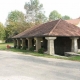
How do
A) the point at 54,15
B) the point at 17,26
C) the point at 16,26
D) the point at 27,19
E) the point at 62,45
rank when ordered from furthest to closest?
the point at 54,15 < the point at 27,19 < the point at 16,26 < the point at 17,26 < the point at 62,45

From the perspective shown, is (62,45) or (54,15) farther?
(54,15)

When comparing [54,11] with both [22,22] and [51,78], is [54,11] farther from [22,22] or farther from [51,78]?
[51,78]

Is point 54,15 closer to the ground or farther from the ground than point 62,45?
farther from the ground

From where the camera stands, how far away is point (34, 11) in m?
69.8

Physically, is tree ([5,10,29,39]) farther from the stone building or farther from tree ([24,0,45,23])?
the stone building

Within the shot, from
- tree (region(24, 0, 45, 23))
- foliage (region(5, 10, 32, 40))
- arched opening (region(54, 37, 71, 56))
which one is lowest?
arched opening (region(54, 37, 71, 56))

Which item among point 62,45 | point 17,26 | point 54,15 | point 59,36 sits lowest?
point 62,45

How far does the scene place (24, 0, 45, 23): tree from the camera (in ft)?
223

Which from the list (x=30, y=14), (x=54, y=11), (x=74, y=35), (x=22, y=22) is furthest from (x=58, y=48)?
(x=54, y=11)

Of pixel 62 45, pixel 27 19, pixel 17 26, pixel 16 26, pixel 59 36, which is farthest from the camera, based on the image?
pixel 27 19

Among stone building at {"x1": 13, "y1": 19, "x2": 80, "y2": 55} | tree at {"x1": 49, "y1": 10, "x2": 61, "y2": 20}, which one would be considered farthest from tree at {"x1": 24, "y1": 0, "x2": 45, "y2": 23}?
stone building at {"x1": 13, "y1": 19, "x2": 80, "y2": 55}

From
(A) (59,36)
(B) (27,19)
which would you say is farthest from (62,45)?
(B) (27,19)

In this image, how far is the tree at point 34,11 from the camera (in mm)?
67938

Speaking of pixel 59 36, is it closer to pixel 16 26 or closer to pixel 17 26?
pixel 17 26
